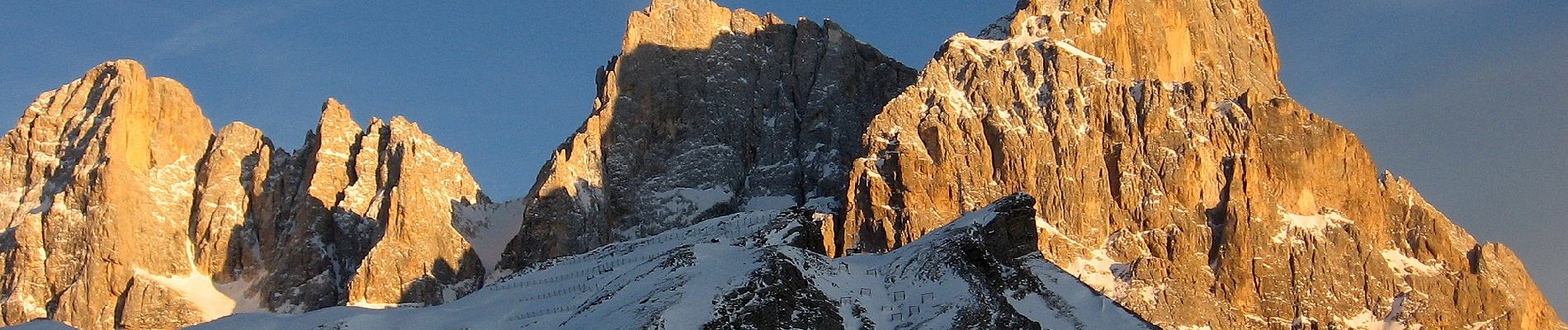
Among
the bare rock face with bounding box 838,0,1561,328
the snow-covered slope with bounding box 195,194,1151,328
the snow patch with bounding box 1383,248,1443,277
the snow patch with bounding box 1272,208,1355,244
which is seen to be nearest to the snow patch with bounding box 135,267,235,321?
the bare rock face with bounding box 838,0,1561,328

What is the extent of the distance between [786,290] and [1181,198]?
236ft

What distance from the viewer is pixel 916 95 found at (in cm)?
19488

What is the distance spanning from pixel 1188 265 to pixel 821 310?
6551 cm

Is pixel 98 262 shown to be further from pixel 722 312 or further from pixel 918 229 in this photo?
pixel 722 312

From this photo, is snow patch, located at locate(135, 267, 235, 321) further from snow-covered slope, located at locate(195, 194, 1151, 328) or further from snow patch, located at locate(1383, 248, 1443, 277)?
snow patch, located at locate(1383, 248, 1443, 277)

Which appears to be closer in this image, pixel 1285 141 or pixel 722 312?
pixel 722 312

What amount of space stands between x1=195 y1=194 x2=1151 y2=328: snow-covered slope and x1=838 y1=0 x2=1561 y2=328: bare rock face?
3442 cm

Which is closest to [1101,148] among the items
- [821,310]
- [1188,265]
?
[1188,265]

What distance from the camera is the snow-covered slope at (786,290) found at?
4801 inches

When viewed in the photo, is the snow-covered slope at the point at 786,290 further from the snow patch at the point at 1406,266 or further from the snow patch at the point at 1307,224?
the snow patch at the point at 1406,266

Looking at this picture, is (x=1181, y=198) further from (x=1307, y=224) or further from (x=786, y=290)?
(x=786, y=290)

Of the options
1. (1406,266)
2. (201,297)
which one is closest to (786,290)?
(1406,266)

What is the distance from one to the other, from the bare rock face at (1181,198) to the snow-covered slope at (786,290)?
3442cm

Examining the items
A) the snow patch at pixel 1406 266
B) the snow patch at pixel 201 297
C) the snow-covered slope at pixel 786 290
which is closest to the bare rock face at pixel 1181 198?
the snow patch at pixel 1406 266
